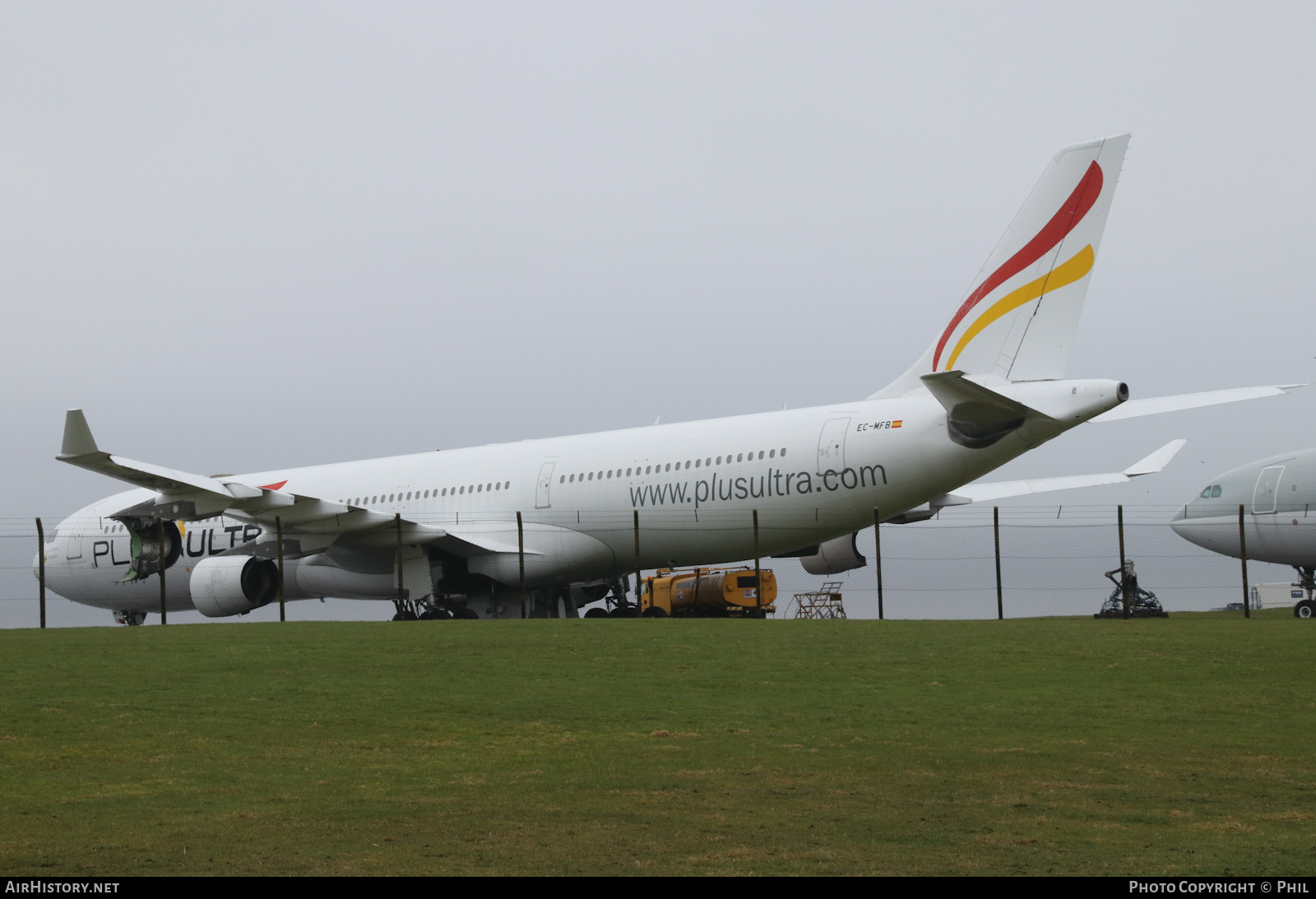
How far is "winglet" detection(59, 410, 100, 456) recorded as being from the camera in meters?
21.4

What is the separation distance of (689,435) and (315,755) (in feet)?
47.9

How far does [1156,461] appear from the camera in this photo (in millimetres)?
27672

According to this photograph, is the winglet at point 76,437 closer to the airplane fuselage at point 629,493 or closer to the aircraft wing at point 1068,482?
the airplane fuselage at point 629,493

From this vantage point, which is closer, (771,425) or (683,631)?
(683,631)

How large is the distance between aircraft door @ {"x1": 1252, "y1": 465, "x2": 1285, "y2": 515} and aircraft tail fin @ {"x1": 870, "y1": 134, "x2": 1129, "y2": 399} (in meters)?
10.9

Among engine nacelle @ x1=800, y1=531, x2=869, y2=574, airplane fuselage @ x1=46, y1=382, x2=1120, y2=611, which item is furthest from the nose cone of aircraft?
airplane fuselage @ x1=46, y1=382, x2=1120, y2=611

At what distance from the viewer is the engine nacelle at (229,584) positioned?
26.7 m

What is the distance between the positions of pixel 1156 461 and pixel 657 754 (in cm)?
2005

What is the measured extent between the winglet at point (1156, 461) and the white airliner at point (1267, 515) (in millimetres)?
1679

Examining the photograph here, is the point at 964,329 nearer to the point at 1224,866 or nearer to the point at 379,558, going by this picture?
the point at 379,558

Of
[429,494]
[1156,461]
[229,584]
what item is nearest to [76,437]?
[229,584]

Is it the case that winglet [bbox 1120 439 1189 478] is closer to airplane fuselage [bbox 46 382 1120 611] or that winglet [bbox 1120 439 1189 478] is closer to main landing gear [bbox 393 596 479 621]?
airplane fuselage [bbox 46 382 1120 611]

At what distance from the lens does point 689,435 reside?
24.2 meters
